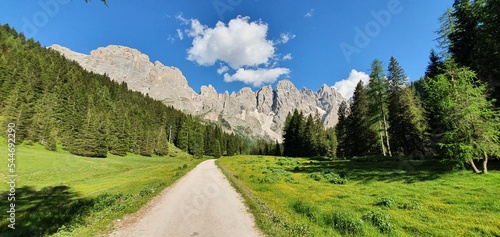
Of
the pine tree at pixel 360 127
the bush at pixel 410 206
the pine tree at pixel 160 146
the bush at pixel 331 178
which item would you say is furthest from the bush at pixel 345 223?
the pine tree at pixel 160 146

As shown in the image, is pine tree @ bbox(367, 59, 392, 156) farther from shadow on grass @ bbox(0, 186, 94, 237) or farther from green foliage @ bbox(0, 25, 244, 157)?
green foliage @ bbox(0, 25, 244, 157)

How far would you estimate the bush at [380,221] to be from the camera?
32.5 ft

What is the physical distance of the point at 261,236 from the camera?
923 cm

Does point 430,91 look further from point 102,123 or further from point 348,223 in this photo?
point 102,123

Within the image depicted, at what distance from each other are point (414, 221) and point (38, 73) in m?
102

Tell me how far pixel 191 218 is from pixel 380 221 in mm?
8326

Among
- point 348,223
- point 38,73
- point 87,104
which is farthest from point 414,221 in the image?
point 38,73

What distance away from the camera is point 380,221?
10.4 metres

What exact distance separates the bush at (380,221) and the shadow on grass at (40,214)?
13486 mm

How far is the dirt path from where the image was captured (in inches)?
385

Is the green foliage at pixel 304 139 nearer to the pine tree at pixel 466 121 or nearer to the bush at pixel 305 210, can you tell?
the pine tree at pixel 466 121

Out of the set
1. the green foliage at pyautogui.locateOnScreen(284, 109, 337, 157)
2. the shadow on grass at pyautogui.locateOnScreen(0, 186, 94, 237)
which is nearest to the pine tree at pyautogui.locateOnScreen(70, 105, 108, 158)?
the shadow on grass at pyautogui.locateOnScreen(0, 186, 94, 237)

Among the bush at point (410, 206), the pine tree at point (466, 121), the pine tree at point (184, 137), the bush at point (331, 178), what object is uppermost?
the pine tree at point (184, 137)

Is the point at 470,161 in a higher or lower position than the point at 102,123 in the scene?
lower
